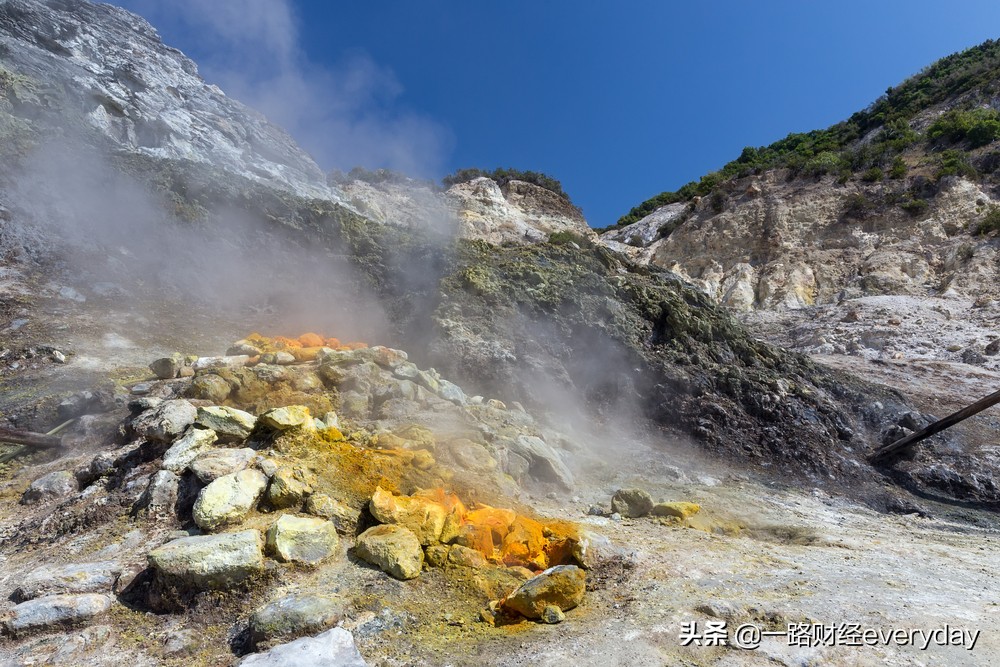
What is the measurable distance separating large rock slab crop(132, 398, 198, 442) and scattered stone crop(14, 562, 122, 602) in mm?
1496

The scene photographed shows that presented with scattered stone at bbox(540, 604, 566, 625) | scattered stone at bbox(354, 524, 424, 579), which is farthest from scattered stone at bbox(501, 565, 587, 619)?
scattered stone at bbox(354, 524, 424, 579)

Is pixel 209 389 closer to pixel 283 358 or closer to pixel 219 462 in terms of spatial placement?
pixel 283 358

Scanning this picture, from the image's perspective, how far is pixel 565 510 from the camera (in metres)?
6.07

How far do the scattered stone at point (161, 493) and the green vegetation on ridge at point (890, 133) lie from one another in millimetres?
31639

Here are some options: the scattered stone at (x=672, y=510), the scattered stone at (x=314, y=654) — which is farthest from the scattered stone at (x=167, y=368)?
the scattered stone at (x=672, y=510)

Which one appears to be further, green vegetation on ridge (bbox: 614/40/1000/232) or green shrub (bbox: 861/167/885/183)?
green vegetation on ridge (bbox: 614/40/1000/232)

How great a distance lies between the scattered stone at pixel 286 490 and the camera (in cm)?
436

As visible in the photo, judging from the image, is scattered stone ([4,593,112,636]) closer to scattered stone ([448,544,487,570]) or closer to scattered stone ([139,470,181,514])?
scattered stone ([139,470,181,514])

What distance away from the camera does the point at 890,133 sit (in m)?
30.4

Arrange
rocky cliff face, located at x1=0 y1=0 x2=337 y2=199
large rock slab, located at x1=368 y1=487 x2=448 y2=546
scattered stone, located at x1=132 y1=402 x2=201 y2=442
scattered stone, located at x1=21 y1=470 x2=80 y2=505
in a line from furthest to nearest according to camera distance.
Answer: rocky cliff face, located at x1=0 y1=0 x2=337 y2=199, scattered stone, located at x1=132 y1=402 x2=201 y2=442, scattered stone, located at x1=21 y1=470 x2=80 y2=505, large rock slab, located at x1=368 y1=487 x2=448 y2=546

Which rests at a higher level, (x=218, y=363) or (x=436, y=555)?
(x=218, y=363)

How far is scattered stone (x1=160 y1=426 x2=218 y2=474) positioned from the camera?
4652mm

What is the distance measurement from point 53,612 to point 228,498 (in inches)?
47.4

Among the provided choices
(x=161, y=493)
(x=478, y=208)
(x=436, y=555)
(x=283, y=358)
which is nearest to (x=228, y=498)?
(x=161, y=493)
